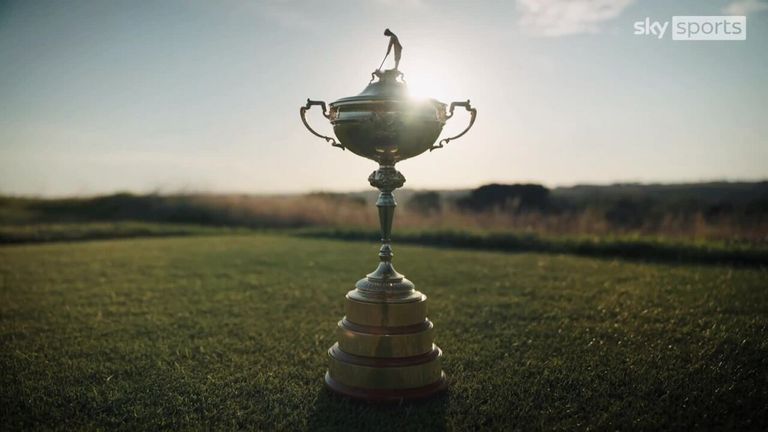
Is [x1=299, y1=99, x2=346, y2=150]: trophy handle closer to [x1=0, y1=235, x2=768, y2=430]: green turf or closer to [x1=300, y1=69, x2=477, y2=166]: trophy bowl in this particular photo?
[x1=300, y1=69, x2=477, y2=166]: trophy bowl

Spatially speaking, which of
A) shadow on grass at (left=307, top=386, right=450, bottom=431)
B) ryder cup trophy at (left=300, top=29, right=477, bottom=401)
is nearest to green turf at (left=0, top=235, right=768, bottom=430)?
shadow on grass at (left=307, top=386, right=450, bottom=431)

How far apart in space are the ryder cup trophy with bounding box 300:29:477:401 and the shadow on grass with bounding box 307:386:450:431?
1.8 inches

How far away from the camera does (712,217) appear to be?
10250mm

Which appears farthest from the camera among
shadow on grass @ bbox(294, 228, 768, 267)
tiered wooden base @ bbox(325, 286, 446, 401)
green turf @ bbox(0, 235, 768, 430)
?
shadow on grass @ bbox(294, 228, 768, 267)

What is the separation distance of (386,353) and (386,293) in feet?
0.97

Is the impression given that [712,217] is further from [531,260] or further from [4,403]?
[4,403]

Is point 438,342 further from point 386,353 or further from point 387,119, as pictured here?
point 387,119

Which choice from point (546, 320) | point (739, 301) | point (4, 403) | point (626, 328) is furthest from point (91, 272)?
point (739, 301)

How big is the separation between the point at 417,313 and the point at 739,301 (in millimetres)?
3772

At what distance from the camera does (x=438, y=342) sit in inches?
159

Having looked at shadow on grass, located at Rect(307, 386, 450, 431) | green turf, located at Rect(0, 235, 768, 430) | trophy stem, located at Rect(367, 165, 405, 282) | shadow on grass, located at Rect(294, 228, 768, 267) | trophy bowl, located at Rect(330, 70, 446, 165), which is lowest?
shadow on grass, located at Rect(307, 386, 450, 431)

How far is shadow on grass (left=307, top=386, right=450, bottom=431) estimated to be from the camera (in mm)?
2582

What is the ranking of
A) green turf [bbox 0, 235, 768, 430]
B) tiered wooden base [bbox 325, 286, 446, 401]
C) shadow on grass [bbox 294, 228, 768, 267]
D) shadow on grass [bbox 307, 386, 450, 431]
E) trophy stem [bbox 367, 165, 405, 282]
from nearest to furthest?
shadow on grass [bbox 307, 386, 450, 431] < green turf [bbox 0, 235, 768, 430] < tiered wooden base [bbox 325, 286, 446, 401] < trophy stem [bbox 367, 165, 405, 282] < shadow on grass [bbox 294, 228, 768, 267]

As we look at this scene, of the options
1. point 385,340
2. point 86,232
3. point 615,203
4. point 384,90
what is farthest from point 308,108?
point 615,203
